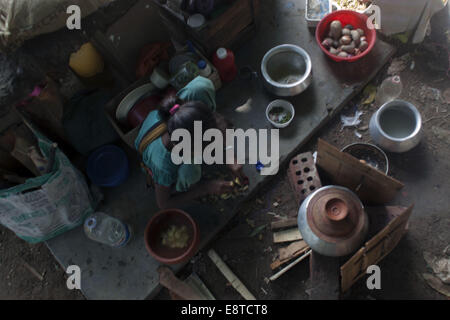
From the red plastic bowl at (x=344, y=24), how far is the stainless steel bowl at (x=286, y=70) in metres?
0.24

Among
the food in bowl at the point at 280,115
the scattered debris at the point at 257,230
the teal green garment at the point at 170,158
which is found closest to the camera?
the teal green garment at the point at 170,158

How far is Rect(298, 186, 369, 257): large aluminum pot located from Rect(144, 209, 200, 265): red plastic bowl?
945 millimetres

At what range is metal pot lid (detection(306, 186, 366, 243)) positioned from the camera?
2562 mm

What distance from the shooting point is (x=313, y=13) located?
3766 millimetres

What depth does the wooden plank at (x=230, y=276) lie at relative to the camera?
2.96 metres

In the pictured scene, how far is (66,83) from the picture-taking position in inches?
129

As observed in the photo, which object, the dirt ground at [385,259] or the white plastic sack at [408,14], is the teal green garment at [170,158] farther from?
the white plastic sack at [408,14]

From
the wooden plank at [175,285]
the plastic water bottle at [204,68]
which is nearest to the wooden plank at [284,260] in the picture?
the wooden plank at [175,285]

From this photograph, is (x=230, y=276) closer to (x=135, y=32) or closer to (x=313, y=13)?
(x=135, y=32)

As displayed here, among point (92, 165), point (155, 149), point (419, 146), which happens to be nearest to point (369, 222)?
point (419, 146)

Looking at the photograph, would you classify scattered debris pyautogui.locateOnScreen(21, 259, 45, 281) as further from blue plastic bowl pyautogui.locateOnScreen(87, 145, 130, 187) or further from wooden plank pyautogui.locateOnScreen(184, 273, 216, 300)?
wooden plank pyautogui.locateOnScreen(184, 273, 216, 300)

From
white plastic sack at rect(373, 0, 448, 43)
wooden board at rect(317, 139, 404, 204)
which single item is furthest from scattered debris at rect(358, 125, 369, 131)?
white plastic sack at rect(373, 0, 448, 43)

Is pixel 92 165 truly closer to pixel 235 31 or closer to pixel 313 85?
pixel 235 31

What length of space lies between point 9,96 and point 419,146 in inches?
137
